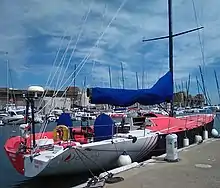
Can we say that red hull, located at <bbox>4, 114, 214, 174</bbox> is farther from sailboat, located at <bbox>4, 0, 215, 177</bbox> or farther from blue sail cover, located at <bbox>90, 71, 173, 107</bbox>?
blue sail cover, located at <bbox>90, 71, 173, 107</bbox>

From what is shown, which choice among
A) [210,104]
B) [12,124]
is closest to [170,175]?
[210,104]

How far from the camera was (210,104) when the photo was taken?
3734 centimetres

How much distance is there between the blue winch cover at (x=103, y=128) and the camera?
1045 centimetres

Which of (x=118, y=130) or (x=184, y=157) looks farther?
(x=118, y=130)

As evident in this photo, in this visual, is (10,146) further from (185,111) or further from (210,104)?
(185,111)

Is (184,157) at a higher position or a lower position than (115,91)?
lower

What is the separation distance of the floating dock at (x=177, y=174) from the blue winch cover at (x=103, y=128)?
1.82 metres

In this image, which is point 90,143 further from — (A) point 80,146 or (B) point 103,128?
(B) point 103,128

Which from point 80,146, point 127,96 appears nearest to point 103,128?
point 127,96

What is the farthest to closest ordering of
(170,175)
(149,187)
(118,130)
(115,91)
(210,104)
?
(210,104) → (118,130) → (115,91) → (170,175) → (149,187)

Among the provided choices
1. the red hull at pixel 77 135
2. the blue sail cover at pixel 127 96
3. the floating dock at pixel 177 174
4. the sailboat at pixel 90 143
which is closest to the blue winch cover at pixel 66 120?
the sailboat at pixel 90 143

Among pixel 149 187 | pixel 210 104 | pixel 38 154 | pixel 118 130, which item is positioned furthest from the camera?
pixel 210 104

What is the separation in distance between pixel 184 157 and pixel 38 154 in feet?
16.5

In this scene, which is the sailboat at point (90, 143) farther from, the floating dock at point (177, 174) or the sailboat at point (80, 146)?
the floating dock at point (177, 174)
